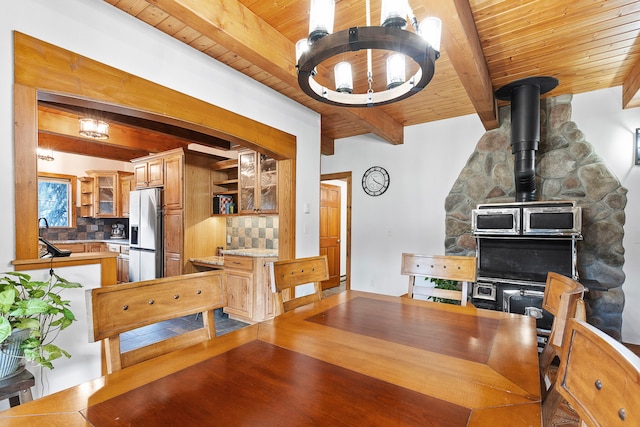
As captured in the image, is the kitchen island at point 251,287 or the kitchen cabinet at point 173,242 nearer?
the kitchen island at point 251,287

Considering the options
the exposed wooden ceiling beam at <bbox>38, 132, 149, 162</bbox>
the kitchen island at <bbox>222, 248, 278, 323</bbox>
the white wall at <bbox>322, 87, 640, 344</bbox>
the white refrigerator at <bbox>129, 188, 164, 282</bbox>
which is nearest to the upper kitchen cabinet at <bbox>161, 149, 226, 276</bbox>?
the white refrigerator at <bbox>129, 188, 164, 282</bbox>

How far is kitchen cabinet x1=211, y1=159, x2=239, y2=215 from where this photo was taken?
14.9 feet

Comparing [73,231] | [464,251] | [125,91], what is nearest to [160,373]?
[125,91]

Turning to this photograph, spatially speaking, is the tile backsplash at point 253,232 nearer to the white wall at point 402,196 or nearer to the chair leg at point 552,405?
the white wall at point 402,196

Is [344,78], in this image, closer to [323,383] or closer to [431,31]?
[431,31]

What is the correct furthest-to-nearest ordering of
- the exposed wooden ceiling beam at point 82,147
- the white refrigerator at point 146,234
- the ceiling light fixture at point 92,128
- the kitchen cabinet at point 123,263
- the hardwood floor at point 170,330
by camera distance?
the kitchen cabinet at point 123,263, the exposed wooden ceiling beam at point 82,147, the white refrigerator at point 146,234, the ceiling light fixture at point 92,128, the hardwood floor at point 170,330

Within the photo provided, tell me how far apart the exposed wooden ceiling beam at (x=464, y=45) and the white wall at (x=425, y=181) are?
127 centimetres

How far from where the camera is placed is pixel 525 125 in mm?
3125

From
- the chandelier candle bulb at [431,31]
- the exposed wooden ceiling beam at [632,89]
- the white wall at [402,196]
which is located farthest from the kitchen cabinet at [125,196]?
the exposed wooden ceiling beam at [632,89]

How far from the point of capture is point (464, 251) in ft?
Result: 12.9

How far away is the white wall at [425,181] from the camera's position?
3121 millimetres

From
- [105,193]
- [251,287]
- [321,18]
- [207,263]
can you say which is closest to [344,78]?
[321,18]

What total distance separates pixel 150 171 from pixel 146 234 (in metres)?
0.97

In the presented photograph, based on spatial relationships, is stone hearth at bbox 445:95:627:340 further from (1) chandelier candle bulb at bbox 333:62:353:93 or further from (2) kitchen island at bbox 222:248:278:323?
(1) chandelier candle bulb at bbox 333:62:353:93
